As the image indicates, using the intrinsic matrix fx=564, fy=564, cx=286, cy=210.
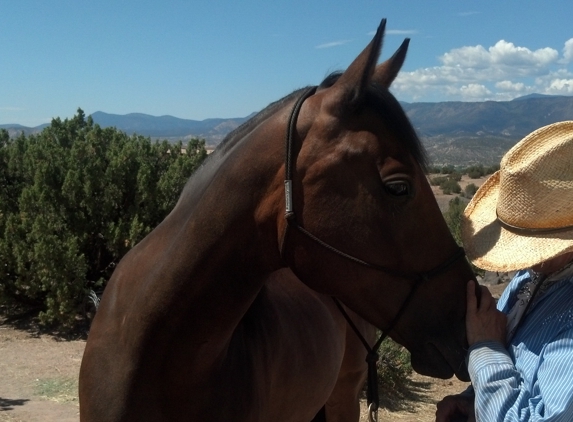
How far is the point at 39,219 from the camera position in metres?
7.68

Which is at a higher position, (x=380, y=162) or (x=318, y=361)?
(x=380, y=162)

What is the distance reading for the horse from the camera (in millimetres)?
1846

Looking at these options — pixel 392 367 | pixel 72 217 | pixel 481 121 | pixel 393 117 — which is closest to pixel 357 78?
pixel 393 117

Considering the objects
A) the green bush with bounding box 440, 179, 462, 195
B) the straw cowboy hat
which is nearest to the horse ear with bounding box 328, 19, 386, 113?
the straw cowboy hat

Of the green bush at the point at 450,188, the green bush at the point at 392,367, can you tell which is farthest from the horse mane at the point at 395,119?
the green bush at the point at 450,188

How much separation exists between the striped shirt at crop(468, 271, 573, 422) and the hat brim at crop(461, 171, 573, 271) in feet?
0.54

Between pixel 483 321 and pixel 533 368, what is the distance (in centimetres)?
24

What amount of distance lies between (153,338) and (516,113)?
5869 inches

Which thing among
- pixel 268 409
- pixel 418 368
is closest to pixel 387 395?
pixel 268 409

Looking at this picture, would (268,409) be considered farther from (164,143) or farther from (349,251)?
(164,143)

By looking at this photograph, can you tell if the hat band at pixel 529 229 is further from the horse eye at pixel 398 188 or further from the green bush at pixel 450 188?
the green bush at pixel 450 188

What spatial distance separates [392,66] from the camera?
81.4 inches

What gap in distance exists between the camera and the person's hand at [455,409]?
191cm

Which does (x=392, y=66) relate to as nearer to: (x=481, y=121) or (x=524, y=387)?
(x=524, y=387)
